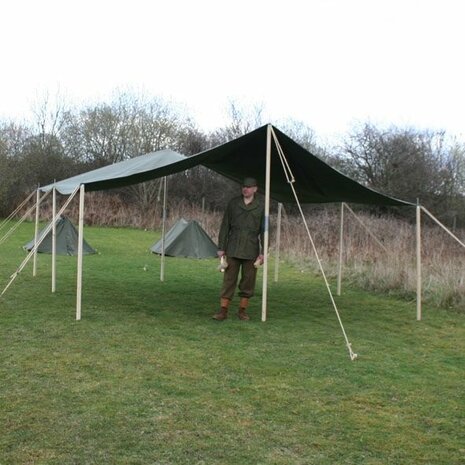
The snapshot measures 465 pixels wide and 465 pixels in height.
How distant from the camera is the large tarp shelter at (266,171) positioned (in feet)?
18.8

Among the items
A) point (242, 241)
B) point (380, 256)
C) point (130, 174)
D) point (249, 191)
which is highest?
point (130, 174)

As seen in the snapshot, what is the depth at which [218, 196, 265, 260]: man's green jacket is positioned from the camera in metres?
5.93

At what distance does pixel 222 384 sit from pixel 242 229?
239 cm

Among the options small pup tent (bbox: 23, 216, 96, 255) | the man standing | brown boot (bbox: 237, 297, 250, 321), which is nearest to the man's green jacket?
the man standing

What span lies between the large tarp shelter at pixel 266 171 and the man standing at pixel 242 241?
22 centimetres

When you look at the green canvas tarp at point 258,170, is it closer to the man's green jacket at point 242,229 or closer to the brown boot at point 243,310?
the man's green jacket at point 242,229

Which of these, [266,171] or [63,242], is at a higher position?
[266,171]

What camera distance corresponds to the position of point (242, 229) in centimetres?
594

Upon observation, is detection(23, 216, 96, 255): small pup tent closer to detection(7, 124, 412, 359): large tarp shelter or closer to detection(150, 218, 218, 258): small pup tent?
detection(150, 218, 218, 258): small pup tent

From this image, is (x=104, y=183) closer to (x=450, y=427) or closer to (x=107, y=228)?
(x=450, y=427)

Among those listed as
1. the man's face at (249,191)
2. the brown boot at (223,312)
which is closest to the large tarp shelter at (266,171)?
the man's face at (249,191)

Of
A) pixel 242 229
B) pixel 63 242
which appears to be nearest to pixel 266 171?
pixel 242 229

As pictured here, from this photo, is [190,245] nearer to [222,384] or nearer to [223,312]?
[223,312]

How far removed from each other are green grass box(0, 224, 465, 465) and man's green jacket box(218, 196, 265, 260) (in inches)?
31.0
